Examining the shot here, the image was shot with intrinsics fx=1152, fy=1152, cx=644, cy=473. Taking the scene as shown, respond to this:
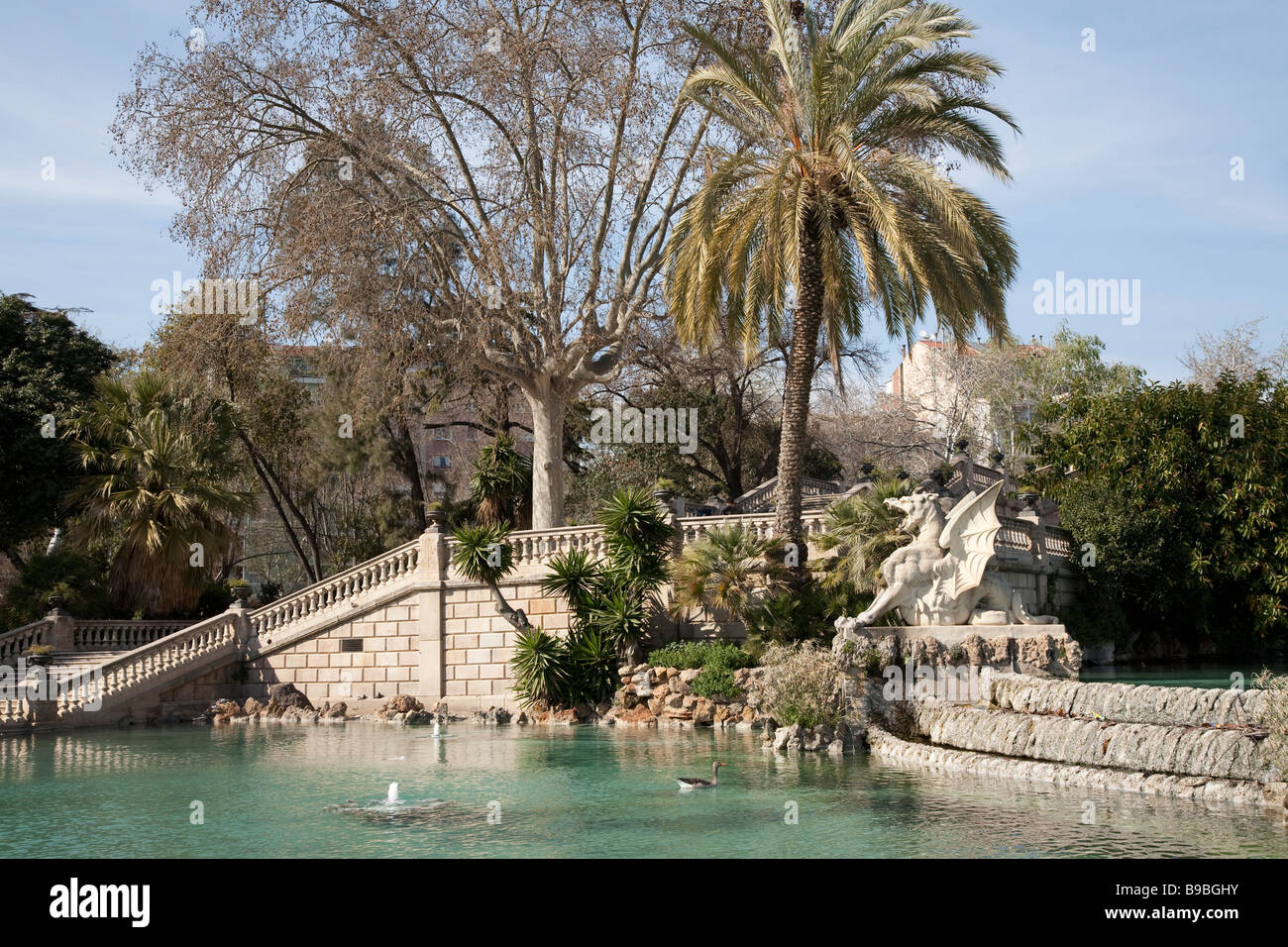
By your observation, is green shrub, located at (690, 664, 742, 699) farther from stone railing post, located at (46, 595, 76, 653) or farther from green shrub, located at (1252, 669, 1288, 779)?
stone railing post, located at (46, 595, 76, 653)

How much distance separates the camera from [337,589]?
25.3 m

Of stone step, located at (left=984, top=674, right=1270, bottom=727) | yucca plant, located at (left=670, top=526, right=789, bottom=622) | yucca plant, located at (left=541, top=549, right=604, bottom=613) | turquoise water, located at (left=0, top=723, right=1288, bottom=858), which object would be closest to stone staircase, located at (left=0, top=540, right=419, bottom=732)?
yucca plant, located at (left=541, top=549, right=604, bottom=613)

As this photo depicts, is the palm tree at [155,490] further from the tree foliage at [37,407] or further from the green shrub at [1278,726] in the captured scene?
the green shrub at [1278,726]

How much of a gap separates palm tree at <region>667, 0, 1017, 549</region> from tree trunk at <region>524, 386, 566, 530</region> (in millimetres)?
7942

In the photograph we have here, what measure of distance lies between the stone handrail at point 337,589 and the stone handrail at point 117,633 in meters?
2.92

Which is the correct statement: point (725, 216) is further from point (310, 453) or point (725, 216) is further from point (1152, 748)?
point (310, 453)

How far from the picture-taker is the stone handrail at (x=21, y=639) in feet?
80.0

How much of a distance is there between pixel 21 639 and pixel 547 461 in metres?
12.0

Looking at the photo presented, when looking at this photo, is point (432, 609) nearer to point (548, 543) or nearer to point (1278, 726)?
point (548, 543)

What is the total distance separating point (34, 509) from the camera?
1138 inches

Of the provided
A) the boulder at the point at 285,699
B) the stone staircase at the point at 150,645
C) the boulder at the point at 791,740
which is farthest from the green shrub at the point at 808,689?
the boulder at the point at 285,699

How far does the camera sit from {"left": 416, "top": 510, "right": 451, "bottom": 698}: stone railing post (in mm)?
24078

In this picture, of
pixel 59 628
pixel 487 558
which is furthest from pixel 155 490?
pixel 487 558

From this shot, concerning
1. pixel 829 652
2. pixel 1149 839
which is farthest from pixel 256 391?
pixel 1149 839
